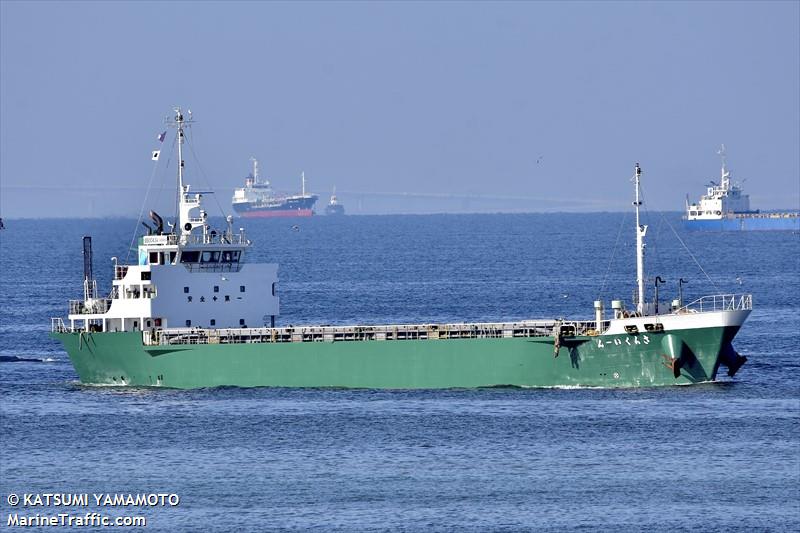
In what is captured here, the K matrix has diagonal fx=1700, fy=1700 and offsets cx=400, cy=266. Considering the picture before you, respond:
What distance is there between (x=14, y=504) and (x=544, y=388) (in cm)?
2172

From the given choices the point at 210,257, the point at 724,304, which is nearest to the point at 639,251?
the point at 724,304

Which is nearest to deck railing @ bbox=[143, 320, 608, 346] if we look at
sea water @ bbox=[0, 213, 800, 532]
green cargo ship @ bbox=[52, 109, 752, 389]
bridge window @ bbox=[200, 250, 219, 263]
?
green cargo ship @ bbox=[52, 109, 752, 389]

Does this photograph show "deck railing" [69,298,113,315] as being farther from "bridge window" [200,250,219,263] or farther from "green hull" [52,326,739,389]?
"bridge window" [200,250,219,263]

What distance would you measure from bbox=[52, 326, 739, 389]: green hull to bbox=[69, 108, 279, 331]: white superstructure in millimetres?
1406

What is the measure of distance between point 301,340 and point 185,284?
526cm

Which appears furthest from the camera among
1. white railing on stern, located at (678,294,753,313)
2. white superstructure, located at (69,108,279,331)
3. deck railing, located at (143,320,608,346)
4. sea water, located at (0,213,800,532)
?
white superstructure, located at (69,108,279,331)

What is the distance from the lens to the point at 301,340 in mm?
61250

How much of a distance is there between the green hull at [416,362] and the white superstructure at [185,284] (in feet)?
4.61

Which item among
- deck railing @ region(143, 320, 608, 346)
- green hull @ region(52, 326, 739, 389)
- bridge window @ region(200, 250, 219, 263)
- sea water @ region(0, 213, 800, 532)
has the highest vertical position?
bridge window @ region(200, 250, 219, 263)

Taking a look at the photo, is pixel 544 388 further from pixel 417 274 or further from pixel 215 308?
pixel 417 274

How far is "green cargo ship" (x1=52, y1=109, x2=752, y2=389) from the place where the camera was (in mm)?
58469

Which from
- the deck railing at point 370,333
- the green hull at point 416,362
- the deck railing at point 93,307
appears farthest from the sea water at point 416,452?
the deck railing at point 93,307

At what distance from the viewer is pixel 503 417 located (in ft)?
178

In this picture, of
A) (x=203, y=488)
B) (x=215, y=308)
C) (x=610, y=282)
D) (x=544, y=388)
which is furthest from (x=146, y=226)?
(x=610, y=282)
